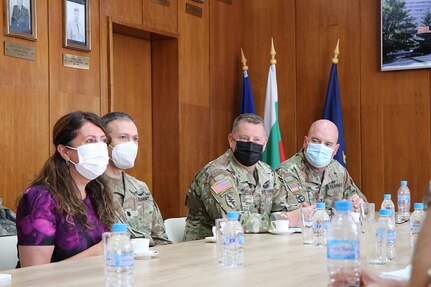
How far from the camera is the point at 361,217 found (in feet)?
13.5

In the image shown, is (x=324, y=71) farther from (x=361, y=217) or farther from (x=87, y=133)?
(x=87, y=133)

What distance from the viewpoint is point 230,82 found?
333 inches

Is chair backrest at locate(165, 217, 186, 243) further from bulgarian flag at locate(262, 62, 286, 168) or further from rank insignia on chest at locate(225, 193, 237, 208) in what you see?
bulgarian flag at locate(262, 62, 286, 168)

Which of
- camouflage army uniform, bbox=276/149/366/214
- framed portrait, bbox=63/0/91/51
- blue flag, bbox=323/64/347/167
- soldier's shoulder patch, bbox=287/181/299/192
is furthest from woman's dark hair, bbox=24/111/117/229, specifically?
blue flag, bbox=323/64/347/167

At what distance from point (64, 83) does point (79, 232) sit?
3.11 metres

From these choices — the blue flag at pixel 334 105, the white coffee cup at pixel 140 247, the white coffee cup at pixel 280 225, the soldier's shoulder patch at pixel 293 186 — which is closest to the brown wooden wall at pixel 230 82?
the blue flag at pixel 334 105

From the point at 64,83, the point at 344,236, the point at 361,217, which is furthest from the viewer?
the point at 64,83

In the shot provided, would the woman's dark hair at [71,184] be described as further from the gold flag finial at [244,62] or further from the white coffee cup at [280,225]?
the gold flag finial at [244,62]

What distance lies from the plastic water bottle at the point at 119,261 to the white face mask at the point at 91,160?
1.23 m

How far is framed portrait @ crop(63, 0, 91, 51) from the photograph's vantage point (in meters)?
6.25

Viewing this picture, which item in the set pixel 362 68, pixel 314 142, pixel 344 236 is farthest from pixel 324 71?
pixel 344 236

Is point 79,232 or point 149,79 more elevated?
point 149,79

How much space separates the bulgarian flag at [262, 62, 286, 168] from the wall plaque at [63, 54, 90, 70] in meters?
2.41

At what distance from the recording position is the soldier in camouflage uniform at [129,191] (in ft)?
13.6
